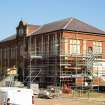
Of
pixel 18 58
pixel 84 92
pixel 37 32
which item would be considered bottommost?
pixel 84 92

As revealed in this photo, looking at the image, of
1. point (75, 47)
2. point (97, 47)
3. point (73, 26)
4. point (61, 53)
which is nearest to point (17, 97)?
point (61, 53)

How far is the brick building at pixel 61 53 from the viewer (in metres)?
44.9

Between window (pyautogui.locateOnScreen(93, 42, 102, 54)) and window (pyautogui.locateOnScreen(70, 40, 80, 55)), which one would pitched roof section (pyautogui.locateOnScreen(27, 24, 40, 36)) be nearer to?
window (pyautogui.locateOnScreen(70, 40, 80, 55))

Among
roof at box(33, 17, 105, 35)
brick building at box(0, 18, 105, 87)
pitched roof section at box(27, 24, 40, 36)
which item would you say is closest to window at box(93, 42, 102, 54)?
brick building at box(0, 18, 105, 87)

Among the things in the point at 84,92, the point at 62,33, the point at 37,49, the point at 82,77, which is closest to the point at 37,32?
the point at 37,49

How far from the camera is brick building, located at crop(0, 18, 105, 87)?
44.9 metres

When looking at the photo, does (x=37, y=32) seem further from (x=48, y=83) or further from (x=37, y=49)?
(x=48, y=83)

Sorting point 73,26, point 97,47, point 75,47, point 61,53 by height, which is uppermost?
point 73,26

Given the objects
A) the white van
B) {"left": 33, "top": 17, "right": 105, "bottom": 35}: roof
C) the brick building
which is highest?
{"left": 33, "top": 17, "right": 105, "bottom": 35}: roof

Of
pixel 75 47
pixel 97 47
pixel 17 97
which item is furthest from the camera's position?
pixel 97 47

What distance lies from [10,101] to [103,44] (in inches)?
1327

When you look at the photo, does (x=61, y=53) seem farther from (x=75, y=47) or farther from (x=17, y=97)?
(x=17, y=97)

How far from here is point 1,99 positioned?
1925 cm

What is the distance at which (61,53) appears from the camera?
46.1 meters
